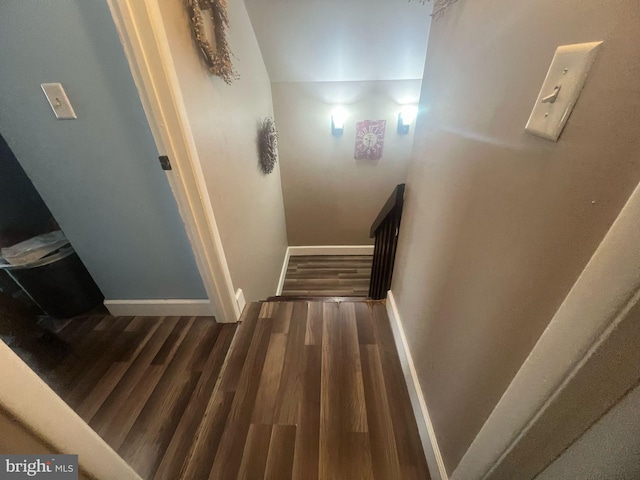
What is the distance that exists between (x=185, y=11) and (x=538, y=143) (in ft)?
4.47

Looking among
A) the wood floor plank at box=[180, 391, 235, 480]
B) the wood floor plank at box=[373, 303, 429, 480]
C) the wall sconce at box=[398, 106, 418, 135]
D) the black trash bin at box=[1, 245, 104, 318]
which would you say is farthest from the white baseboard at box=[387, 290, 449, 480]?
the wall sconce at box=[398, 106, 418, 135]

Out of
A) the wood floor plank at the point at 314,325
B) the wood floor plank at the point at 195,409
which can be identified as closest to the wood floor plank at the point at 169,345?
the wood floor plank at the point at 195,409

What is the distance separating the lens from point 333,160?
334cm

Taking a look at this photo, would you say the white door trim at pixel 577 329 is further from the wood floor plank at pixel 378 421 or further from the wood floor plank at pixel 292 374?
the wood floor plank at pixel 292 374

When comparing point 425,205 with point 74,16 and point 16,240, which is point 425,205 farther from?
point 16,240

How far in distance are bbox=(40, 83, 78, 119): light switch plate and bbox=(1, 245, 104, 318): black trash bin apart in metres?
0.85

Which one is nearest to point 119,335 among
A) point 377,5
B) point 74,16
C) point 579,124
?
point 74,16

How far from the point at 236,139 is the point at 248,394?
1.52 m

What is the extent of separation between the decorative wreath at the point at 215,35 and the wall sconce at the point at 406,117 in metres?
2.22

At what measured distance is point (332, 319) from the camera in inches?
63.3

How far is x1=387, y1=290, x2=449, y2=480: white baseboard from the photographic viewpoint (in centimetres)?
91

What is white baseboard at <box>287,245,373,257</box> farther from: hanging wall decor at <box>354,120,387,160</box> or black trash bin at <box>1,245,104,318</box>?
black trash bin at <box>1,245,104,318</box>

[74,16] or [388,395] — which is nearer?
[74,16]

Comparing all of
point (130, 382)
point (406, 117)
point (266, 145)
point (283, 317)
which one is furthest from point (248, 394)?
point (406, 117)
